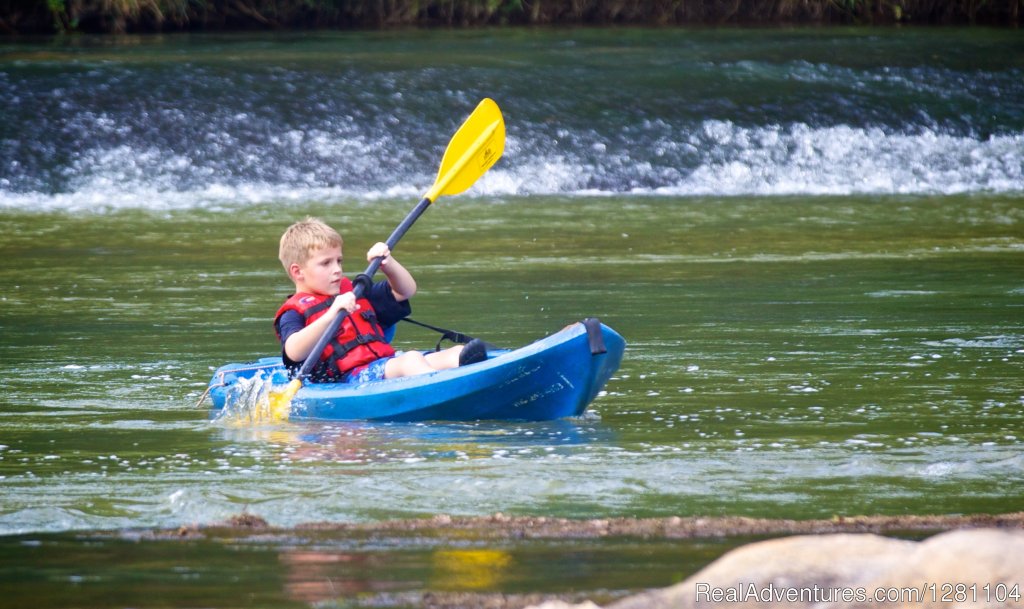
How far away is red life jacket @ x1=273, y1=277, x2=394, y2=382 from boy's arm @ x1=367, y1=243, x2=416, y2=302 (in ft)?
0.41

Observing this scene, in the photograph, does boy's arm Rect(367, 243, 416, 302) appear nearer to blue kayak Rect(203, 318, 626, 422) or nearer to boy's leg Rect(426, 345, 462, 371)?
boy's leg Rect(426, 345, 462, 371)

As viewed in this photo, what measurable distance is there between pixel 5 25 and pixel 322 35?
13.2 ft

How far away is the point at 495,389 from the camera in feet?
16.4

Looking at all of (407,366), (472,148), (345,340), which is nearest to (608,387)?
(407,366)

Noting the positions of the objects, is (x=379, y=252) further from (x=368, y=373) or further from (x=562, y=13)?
(x=562, y=13)

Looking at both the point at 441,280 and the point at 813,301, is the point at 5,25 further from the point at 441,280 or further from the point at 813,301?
the point at 813,301

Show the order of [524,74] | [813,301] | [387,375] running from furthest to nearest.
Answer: [524,74] < [813,301] < [387,375]

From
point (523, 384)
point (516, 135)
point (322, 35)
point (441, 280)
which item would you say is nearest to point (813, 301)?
point (441, 280)

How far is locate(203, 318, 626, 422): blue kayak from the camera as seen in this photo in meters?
4.88

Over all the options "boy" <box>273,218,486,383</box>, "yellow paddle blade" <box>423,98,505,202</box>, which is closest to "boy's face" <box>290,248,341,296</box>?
"boy" <box>273,218,486,383</box>

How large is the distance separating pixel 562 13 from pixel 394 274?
15.7 m

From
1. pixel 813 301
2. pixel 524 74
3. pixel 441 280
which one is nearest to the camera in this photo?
pixel 813 301

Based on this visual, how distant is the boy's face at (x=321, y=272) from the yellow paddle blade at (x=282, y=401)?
0.37 metres

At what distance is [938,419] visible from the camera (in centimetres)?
487
